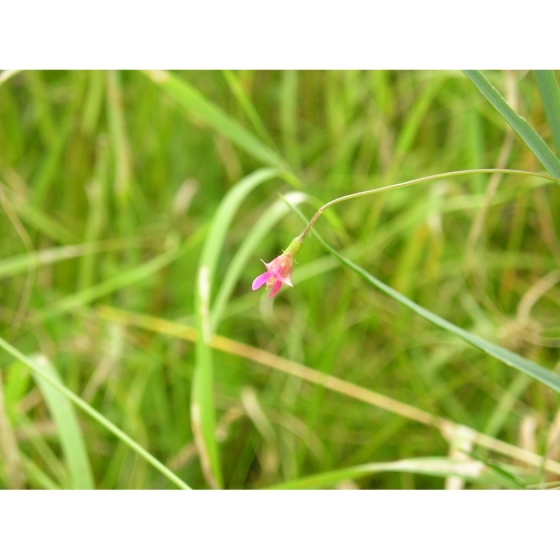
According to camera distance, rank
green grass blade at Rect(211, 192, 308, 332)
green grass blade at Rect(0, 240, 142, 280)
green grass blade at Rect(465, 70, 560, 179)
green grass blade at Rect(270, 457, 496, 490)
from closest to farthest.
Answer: green grass blade at Rect(465, 70, 560, 179) < green grass blade at Rect(270, 457, 496, 490) < green grass blade at Rect(211, 192, 308, 332) < green grass blade at Rect(0, 240, 142, 280)

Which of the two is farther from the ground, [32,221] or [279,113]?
[279,113]

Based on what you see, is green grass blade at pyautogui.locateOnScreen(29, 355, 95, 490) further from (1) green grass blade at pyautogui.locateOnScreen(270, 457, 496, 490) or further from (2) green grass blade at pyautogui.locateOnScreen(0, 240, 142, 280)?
(2) green grass blade at pyautogui.locateOnScreen(0, 240, 142, 280)

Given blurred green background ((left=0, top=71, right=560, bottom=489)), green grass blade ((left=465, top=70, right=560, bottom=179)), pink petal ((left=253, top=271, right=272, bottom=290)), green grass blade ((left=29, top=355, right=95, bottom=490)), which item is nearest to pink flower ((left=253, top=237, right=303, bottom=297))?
pink petal ((left=253, top=271, right=272, bottom=290))

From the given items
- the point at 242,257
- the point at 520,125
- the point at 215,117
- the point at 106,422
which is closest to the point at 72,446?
the point at 106,422

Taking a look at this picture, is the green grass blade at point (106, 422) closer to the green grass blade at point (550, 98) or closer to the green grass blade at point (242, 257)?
the green grass blade at point (242, 257)
